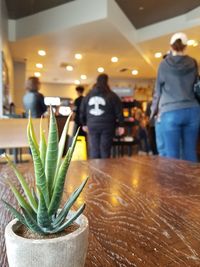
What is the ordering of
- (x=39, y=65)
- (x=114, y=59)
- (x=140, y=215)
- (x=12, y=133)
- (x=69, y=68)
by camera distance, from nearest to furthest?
(x=140, y=215)
(x=12, y=133)
(x=114, y=59)
(x=39, y=65)
(x=69, y=68)

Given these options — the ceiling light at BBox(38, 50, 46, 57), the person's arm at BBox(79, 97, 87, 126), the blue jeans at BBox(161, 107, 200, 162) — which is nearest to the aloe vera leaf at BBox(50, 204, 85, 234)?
the blue jeans at BBox(161, 107, 200, 162)

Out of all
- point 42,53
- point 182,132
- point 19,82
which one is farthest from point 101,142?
point 19,82

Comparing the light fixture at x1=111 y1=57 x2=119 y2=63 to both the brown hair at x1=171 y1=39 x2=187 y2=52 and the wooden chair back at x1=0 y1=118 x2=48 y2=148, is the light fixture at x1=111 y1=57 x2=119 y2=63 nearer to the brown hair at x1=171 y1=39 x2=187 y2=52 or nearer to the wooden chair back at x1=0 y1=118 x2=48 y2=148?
the brown hair at x1=171 y1=39 x2=187 y2=52

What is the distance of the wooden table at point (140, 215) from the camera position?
48cm

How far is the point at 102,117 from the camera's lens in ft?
10.9

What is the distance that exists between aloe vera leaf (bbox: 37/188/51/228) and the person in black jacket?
292 cm

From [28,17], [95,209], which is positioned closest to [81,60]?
[28,17]

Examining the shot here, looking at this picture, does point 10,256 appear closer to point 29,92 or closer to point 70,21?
point 29,92

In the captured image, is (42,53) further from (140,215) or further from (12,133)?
(140,215)

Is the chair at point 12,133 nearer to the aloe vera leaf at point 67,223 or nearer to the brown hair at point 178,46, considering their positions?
the brown hair at point 178,46

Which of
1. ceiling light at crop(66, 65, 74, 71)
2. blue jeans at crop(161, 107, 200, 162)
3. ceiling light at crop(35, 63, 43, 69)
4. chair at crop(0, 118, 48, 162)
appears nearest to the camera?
chair at crop(0, 118, 48, 162)

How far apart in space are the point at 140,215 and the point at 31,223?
0.38 metres

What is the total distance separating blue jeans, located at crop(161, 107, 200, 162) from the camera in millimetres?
2136

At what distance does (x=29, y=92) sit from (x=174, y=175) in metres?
2.82
